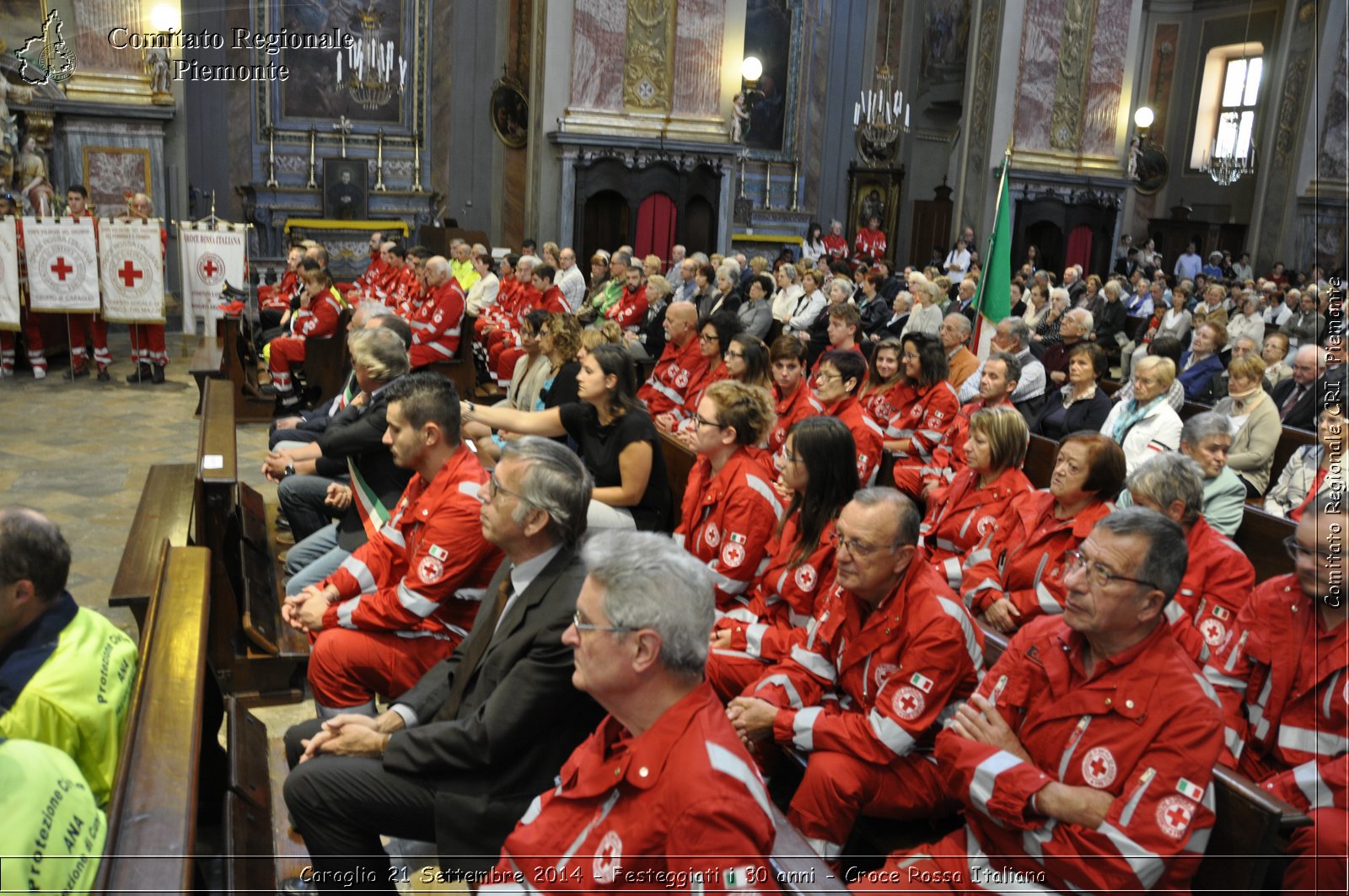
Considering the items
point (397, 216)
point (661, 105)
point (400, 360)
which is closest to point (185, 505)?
point (400, 360)

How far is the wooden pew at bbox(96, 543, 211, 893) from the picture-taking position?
→ 1910 millimetres

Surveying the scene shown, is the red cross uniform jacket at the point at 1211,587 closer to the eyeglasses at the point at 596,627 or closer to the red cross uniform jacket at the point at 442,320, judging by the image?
the eyeglasses at the point at 596,627

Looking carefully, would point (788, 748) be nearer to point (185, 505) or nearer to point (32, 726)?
point (32, 726)

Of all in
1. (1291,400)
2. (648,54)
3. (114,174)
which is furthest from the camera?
(648,54)

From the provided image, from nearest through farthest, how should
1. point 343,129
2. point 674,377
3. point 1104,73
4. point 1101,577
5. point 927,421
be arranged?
point 1101,577
point 927,421
point 674,377
point 343,129
point 1104,73

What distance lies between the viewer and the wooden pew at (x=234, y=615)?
4367 mm

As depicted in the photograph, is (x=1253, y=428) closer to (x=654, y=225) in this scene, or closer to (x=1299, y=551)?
(x=1299, y=551)

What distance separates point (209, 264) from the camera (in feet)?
34.5

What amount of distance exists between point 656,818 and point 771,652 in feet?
5.11

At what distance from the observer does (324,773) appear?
8.96 feet

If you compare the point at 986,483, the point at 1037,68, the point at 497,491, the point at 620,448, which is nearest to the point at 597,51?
the point at 1037,68

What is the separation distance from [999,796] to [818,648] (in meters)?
0.85

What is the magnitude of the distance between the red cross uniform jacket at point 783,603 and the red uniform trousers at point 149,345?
8.39 metres

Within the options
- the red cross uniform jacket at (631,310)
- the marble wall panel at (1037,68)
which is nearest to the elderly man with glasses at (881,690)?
the red cross uniform jacket at (631,310)
